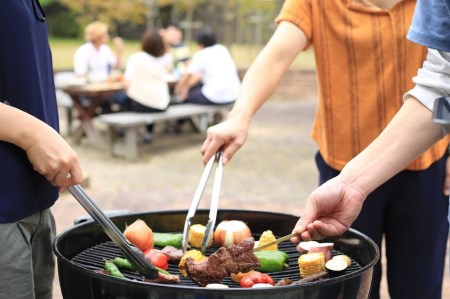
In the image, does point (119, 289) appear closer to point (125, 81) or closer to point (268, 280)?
point (268, 280)

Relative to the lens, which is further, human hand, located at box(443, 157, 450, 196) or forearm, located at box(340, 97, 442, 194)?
human hand, located at box(443, 157, 450, 196)

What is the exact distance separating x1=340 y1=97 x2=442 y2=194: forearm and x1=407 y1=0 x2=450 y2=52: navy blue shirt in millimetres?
195

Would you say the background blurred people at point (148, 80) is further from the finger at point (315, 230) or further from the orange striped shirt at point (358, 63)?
the finger at point (315, 230)

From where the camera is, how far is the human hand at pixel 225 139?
91.6 inches

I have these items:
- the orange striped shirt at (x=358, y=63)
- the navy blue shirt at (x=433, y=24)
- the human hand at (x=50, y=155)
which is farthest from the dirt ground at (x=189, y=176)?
the human hand at (x=50, y=155)

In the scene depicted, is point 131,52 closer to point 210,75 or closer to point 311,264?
point 210,75

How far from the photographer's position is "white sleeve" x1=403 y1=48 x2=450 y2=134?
5.62 feet

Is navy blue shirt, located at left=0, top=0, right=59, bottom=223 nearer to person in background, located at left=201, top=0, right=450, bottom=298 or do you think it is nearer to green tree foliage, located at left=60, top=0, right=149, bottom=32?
person in background, located at left=201, top=0, right=450, bottom=298

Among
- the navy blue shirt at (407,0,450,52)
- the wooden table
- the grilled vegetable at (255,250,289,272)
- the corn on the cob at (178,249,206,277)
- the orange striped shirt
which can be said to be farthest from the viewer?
the wooden table

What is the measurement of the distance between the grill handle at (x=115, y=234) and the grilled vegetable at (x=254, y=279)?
0.83 feet

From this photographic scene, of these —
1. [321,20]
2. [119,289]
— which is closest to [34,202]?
[119,289]

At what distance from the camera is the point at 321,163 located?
277cm

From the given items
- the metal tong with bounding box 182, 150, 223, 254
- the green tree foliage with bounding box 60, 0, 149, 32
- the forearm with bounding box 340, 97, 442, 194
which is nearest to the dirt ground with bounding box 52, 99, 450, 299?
the metal tong with bounding box 182, 150, 223, 254

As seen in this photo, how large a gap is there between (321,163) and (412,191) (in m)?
0.37
